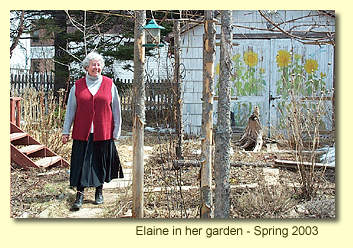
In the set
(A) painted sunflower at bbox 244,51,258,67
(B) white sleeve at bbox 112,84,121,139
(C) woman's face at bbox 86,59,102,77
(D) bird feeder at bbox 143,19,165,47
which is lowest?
(B) white sleeve at bbox 112,84,121,139

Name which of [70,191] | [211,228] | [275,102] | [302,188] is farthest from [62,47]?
[275,102]

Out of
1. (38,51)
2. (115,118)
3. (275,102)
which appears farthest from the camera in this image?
(275,102)

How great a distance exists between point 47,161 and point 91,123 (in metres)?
1.51

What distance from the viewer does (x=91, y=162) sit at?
4.25m

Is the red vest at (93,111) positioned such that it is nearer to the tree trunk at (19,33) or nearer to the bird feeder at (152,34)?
the bird feeder at (152,34)

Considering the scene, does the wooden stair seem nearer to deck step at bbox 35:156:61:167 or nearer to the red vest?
deck step at bbox 35:156:61:167

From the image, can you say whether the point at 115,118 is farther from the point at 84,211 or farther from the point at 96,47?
the point at 96,47

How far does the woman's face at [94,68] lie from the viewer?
418 cm

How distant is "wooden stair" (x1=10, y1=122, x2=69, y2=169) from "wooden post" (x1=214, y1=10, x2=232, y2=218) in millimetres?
2443

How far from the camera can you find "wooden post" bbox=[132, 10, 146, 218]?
3.75m

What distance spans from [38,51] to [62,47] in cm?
30

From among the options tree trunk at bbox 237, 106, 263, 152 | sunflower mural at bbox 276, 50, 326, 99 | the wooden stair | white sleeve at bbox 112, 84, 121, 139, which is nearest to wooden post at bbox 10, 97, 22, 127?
the wooden stair

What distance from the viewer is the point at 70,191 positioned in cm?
454

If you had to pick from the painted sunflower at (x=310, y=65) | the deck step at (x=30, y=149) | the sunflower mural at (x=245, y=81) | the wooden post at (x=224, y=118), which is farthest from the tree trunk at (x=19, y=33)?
the painted sunflower at (x=310, y=65)
